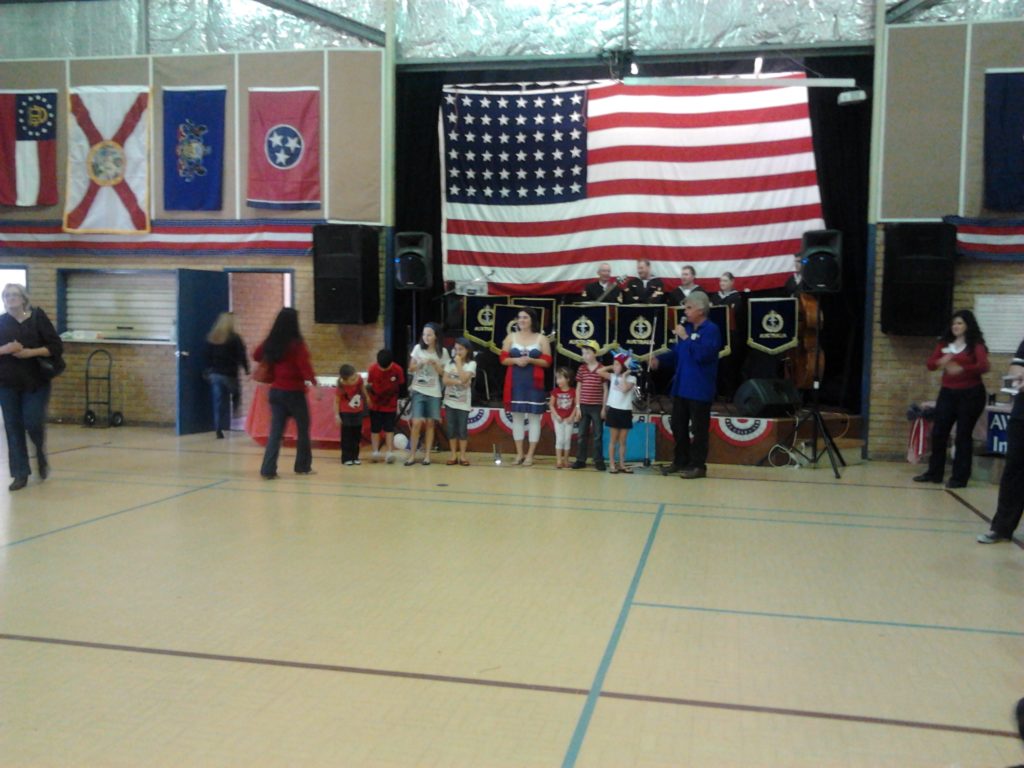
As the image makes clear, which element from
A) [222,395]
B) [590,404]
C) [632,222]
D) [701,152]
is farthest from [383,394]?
[701,152]

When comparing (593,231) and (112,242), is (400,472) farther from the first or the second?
(112,242)

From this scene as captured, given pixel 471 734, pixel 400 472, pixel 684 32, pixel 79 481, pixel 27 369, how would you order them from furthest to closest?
pixel 684 32 < pixel 400 472 < pixel 79 481 < pixel 27 369 < pixel 471 734

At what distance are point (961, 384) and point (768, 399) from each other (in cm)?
200

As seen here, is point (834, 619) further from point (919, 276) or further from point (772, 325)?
point (919, 276)

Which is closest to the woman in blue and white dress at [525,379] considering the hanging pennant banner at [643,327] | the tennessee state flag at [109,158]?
the hanging pennant banner at [643,327]

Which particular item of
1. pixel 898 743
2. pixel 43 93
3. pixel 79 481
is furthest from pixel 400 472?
pixel 43 93

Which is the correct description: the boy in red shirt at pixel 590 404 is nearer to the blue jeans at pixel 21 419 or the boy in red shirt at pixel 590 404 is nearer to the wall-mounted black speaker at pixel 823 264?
the wall-mounted black speaker at pixel 823 264

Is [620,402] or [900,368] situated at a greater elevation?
[900,368]

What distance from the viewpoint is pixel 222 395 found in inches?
482

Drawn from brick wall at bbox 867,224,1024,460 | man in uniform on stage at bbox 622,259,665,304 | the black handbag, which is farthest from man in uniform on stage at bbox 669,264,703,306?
the black handbag

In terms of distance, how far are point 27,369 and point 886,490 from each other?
7574mm

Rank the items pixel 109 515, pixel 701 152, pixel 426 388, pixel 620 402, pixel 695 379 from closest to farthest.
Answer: pixel 109 515 → pixel 695 379 → pixel 620 402 → pixel 426 388 → pixel 701 152

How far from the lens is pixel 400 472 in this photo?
9617 millimetres

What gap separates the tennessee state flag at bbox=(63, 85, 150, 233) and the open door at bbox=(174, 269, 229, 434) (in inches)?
50.8
